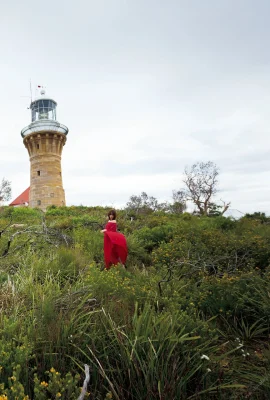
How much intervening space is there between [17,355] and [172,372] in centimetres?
116

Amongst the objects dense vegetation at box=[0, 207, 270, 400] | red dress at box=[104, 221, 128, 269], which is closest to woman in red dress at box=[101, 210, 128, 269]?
red dress at box=[104, 221, 128, 269]

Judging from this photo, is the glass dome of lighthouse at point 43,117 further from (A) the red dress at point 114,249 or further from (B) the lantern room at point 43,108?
(A) the red dress at point 114,249

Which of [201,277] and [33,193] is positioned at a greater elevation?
[33,193]

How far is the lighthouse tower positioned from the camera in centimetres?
2430

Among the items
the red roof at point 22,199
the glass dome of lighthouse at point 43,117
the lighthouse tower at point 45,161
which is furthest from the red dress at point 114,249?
the red roof at point 22,199

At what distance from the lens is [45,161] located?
24.7m

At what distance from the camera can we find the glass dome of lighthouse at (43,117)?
1014 inches

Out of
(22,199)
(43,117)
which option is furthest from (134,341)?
(22,199)

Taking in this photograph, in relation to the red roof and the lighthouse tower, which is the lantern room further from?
the red roof

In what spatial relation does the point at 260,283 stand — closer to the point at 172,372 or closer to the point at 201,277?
the point at 201,277

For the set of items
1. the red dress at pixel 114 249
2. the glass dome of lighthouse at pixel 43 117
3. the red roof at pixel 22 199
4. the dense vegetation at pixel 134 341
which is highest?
the glass dome of lighthouse at pixel 43 117

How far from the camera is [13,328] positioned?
7.30ft

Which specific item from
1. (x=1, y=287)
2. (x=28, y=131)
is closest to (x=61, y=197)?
(x=28, y=131)

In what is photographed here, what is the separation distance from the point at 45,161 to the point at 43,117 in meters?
5.97
